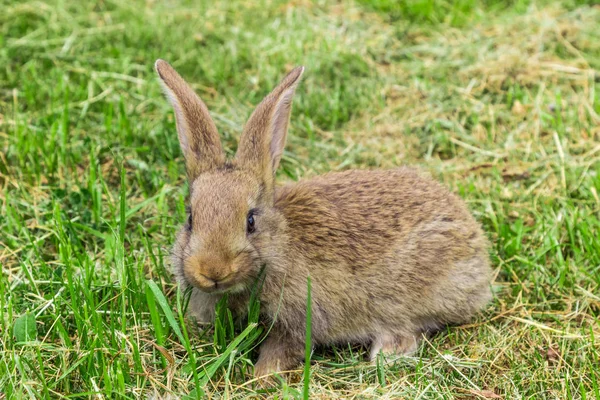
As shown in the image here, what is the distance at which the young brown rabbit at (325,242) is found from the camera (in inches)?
158

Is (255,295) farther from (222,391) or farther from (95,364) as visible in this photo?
(95,364)

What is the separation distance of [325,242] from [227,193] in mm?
713

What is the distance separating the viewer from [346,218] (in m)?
4.44

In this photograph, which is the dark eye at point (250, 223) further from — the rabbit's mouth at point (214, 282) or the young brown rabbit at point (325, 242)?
the rabbit's mouth at point (214, 282)

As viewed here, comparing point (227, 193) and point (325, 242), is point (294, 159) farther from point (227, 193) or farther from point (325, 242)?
point (227, 193)

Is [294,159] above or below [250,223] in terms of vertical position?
below

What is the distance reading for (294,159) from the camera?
5.80m

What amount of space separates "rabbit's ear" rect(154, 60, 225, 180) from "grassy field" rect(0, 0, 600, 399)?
437 millimetres

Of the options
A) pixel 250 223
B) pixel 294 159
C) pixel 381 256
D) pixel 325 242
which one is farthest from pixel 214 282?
pixel 294 159

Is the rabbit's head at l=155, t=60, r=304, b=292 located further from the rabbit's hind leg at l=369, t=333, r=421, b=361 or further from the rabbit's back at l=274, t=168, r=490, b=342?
the rabbit's hind leg at l=369, t=333, r=421, b=361

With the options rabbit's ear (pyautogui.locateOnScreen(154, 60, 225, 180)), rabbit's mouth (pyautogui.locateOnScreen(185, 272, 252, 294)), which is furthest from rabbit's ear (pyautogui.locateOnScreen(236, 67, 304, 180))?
rabbit's mouth (pyautogui.locateOnScreen(185, 272, 252, 294))

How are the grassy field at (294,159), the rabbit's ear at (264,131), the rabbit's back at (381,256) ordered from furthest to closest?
the rabbit's back at (381,256)
the rabbit's ear at (264,131)
the grassy field at (294,159)

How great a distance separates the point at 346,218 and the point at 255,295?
75 centimetres

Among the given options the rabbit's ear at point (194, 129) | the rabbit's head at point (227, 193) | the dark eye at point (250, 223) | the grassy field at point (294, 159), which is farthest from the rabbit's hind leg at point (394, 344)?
the rabbit's ear at point (194, 129)
